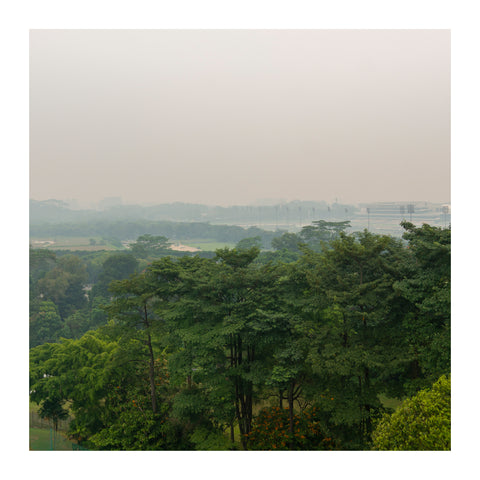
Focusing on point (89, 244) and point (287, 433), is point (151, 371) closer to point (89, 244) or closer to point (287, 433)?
point (287, 433)

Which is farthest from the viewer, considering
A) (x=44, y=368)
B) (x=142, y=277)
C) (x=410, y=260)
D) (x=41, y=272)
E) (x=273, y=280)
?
(x=41, y=272)

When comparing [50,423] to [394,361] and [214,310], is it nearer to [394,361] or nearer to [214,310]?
[214,310]

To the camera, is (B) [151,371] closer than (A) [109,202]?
Yes

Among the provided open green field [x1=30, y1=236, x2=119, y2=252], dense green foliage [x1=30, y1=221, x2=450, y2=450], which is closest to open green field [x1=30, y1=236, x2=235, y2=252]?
open green field [x1=30, y1=236, x2=119, y2=252]

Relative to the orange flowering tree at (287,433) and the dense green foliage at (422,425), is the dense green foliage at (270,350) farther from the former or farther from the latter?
the dense green foliage at (422,425)

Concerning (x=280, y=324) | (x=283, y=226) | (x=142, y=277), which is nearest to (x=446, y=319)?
(x=280, y=324)

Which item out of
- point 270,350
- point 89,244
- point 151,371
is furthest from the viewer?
point 89,244

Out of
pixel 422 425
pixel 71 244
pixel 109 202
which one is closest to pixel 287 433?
pixel 422 425
